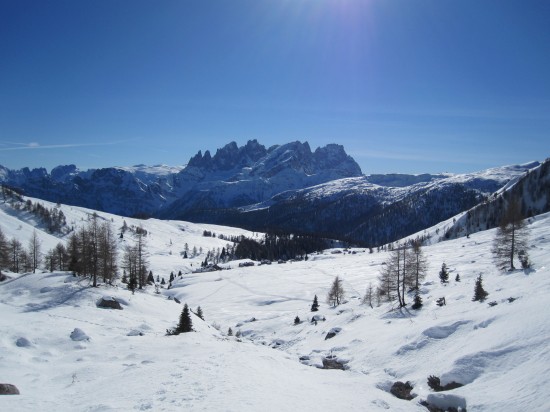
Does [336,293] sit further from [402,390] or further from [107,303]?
[402,390]

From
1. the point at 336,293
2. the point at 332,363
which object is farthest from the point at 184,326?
the point at 336,293

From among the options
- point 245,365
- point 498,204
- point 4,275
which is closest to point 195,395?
point 245,365

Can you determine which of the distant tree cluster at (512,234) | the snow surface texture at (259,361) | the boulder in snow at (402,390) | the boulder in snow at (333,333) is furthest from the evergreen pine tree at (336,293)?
the boulder in snow at (402,390)

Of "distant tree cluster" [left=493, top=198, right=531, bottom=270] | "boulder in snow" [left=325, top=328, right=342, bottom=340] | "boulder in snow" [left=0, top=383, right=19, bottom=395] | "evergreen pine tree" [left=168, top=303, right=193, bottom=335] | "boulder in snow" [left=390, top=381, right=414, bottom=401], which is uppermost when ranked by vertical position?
"distant tree cluster" [left=493, top=198, right=531, bottom=270]

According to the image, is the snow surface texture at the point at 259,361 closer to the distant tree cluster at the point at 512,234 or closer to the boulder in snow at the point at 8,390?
the boulder in snow at the point at 8,390

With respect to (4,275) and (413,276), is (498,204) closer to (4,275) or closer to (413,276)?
(413,276)

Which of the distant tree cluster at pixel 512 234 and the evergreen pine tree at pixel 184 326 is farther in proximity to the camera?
the distant tree cluster at pixel 512 234

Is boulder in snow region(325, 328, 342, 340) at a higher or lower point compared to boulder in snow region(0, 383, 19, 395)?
lower

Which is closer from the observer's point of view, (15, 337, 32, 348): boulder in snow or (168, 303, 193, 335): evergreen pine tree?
(15, 337, 32, 348): boulder in snow

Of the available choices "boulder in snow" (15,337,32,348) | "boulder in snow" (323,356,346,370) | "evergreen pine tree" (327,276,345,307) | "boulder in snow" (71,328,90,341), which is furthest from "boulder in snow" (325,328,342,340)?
"evergreen pine tree" (327,276,345,307)

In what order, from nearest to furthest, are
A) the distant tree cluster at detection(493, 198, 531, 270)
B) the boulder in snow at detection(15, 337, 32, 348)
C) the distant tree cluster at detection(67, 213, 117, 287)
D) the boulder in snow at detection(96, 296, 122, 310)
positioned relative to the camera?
the boulder in snow at detection(15, 337, 32, 348)
the boulder in snow at detection(96, 296, 122, 310)
the distant tree cluster at detection(67, 213, 117, 287)
the distant tree cluster at detection(493, 198, 531, 270)

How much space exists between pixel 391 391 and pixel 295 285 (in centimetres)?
9544

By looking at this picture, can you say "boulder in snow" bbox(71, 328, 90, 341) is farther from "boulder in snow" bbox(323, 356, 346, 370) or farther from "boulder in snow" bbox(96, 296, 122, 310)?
"boulder in snow" bbox(323, 356, 346, 370)

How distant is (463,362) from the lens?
62.1 feet
